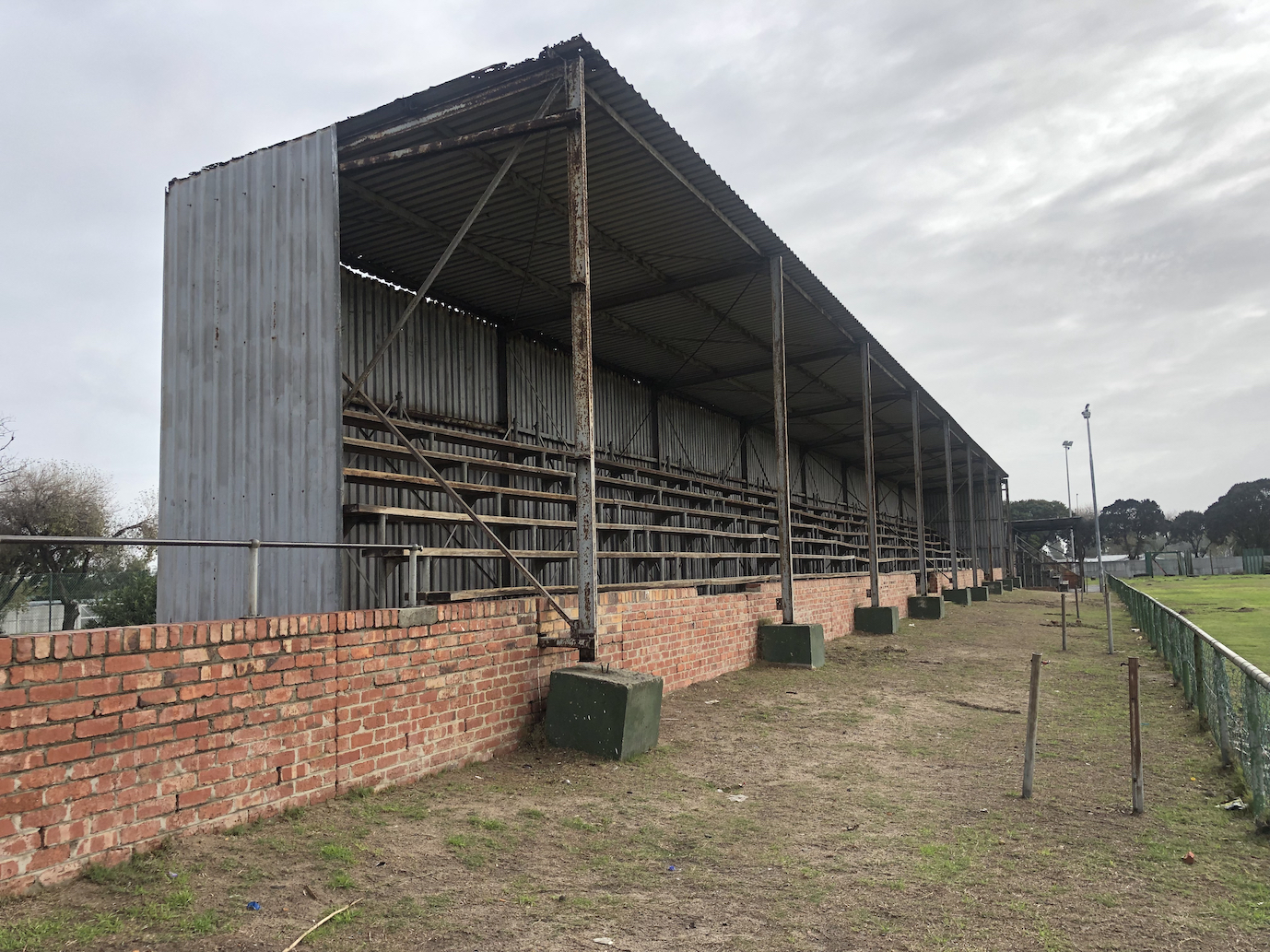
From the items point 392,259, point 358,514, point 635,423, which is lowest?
point 358,514

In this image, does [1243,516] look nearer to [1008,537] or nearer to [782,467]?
[1008,537]

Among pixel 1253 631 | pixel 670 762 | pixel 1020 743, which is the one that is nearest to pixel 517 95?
pixel 670 762

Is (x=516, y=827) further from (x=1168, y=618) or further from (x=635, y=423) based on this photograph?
(x=635, y=423)

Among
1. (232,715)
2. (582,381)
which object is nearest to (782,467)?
(582,381)

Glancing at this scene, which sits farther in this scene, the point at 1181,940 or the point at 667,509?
the point at 667,509

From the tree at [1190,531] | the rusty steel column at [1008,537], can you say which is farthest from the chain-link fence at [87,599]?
the tree at [1190,531]

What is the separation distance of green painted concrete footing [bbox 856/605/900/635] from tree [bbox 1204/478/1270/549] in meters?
76.9

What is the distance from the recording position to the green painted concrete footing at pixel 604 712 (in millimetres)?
7160

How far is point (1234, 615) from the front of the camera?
22.6m

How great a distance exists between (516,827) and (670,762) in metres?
2.20

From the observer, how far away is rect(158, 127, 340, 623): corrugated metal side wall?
7625 mm

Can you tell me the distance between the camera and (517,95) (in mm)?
8188

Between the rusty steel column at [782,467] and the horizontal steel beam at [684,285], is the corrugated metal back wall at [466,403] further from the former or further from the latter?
the rusty steel column at [782,467]

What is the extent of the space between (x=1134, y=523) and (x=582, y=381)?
99811 millimetres
